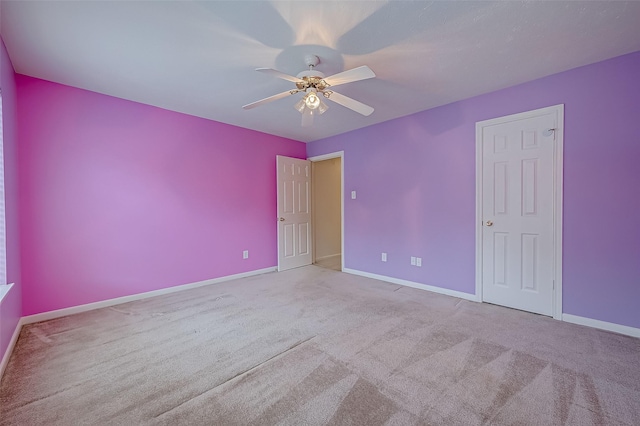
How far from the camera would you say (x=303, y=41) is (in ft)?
6.57

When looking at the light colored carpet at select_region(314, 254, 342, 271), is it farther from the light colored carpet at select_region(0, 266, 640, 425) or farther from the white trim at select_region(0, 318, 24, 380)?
the white trim at select_region(0, 318, 24, 380)

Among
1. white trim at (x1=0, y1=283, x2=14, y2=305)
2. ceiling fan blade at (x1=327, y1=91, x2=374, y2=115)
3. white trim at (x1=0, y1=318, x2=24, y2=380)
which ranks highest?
ceiling fan blade at (x1=327, y1=91, x2=374, y2=115)

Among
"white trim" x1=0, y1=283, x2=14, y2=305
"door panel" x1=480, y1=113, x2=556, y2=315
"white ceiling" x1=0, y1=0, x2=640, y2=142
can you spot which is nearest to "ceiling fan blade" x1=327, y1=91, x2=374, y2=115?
"white ceiling" x1=0, y1=0, x2=640, y2=142

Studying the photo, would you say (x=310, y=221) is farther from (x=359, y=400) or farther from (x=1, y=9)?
(x=1, y=9)

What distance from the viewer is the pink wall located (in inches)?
104

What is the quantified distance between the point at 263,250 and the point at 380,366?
3069mm

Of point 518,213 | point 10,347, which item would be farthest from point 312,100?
point 10,347

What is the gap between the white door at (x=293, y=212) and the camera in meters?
4.71

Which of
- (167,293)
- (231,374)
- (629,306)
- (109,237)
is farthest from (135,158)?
(629,306)

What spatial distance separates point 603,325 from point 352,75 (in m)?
3.09

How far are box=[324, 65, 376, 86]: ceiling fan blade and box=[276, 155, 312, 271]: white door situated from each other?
269 cm

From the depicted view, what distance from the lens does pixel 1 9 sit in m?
1.67

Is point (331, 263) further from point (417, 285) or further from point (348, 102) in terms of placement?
point (348, 102)

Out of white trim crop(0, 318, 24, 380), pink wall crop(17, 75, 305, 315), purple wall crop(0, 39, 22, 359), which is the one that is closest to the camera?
white trim crop(0, 318, 24, 380)
